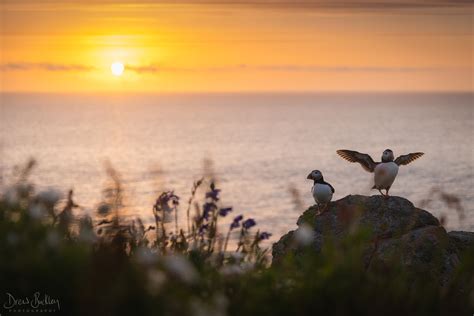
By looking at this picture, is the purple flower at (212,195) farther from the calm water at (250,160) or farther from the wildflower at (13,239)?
the wildflower at (13,239)

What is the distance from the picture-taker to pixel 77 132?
14000 cm

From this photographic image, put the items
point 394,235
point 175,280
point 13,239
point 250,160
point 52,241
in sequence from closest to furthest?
point 175,280, point 52,241, point 13,239, point 394,235, point 250,160

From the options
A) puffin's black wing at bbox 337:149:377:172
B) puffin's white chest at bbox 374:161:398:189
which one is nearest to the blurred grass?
puffin's white chest at bbox 374:161:398:189

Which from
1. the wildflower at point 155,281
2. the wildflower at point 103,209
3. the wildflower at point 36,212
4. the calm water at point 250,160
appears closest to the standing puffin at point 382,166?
the calm water at point 250,160

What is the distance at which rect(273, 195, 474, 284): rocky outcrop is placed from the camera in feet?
30.9

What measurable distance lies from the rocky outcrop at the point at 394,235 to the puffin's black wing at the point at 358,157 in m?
1.97

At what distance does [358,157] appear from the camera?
14.2 metres

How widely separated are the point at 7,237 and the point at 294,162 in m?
81.0

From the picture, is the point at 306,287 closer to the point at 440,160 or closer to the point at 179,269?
the point at 179,269

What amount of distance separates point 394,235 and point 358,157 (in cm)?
388

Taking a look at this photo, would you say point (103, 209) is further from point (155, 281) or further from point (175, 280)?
point (155, 281)

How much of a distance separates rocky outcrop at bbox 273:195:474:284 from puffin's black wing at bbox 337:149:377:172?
1.97m

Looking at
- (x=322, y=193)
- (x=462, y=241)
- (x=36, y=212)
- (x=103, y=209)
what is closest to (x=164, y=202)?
(x=103, y=209)

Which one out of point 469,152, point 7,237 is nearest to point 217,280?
point 7,237
